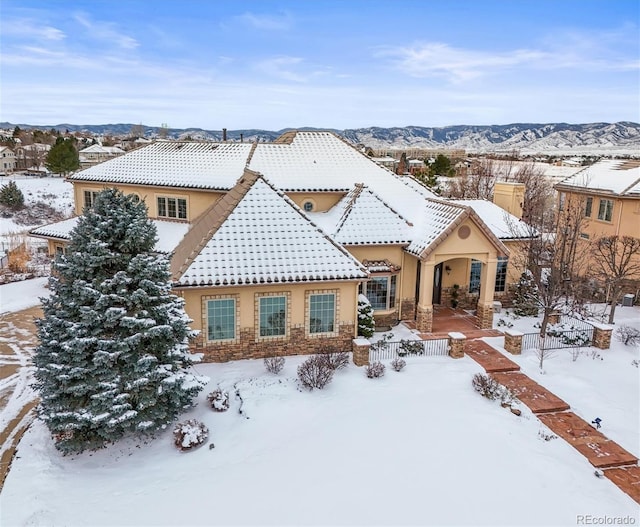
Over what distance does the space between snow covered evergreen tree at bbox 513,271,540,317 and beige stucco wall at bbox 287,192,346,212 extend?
9.68m

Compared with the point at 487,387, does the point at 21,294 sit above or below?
below

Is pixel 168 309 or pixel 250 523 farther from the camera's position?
pixel 168 309

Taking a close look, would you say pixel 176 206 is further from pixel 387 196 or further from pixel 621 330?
pixel 621 330

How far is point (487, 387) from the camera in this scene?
50.9ft

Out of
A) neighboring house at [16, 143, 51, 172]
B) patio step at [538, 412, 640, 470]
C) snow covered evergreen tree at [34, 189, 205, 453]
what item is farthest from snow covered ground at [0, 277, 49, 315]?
neighboring house at [16, 143, 51, 172]

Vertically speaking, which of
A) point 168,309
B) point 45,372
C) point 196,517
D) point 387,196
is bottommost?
point 196,517

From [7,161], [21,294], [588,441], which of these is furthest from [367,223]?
[7,161]

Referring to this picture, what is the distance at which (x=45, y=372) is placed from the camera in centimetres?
1260

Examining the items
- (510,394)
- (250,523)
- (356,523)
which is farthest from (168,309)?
(510,394)

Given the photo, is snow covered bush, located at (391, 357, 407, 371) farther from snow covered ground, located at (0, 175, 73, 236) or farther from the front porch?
snow covered ground, located at (0, 175, 73, 236)

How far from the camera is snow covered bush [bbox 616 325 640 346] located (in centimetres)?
2000

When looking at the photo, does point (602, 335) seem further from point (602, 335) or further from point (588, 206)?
point (588, 206)

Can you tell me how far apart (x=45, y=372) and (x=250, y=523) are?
632 centimetres

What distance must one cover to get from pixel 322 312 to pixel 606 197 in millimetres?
19898
